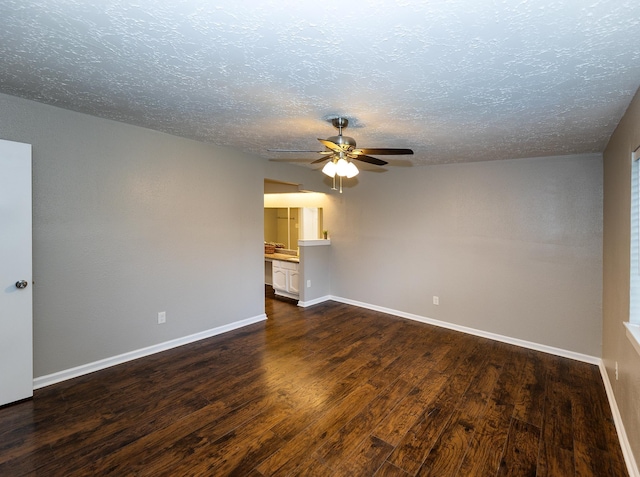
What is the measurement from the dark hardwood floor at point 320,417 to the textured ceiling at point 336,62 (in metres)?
2.36

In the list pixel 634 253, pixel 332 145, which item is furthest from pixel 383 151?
pixel 634 253

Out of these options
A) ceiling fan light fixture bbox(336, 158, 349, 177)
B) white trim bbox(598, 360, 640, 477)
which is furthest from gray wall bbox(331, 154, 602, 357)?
ceiling fan light fixture bbox(336, 158, 349, 177)

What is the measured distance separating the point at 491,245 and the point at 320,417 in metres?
3.12

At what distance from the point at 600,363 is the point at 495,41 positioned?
12.0 feet

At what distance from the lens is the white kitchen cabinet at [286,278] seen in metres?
5.78

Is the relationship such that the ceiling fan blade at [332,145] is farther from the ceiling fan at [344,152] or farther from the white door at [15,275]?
the white door at [15,275]

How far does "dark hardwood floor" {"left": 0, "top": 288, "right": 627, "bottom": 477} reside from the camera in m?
1.94

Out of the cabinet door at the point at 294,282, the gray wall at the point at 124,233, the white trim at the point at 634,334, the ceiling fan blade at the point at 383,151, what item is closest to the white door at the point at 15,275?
the gray wall at the point at 124,233

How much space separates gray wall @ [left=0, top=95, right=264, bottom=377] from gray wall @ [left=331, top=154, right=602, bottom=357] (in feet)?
7.33

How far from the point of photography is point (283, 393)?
272 cm

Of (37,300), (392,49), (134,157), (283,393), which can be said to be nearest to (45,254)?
(37,300)

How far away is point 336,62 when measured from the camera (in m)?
1.72

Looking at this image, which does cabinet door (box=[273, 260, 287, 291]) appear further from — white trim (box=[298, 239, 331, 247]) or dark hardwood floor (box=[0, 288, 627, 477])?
dark hardwood floor (box=[0, 288, 627, 477])

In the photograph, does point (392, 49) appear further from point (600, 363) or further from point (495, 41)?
point (600, 363)
